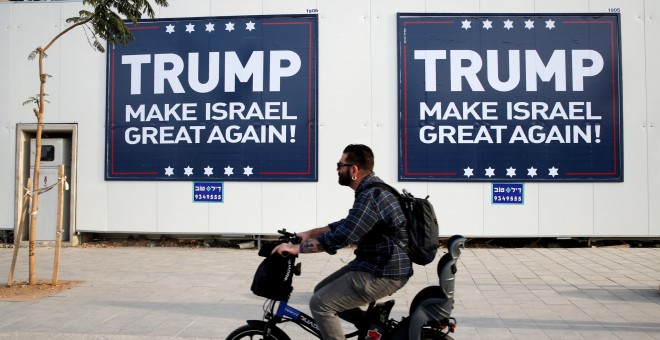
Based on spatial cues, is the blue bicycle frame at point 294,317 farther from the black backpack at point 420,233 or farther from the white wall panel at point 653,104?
the white wall panel at point 653,104

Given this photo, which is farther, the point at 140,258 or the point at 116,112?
the point at 116,112

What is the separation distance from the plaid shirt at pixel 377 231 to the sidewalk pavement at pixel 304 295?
2424mm

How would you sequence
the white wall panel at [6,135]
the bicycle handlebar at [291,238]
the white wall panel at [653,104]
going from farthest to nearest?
1. the white wall panel at [6,135]
2. the white wall panel at [653,104]
3. the bicycle handlebar at [291,238]

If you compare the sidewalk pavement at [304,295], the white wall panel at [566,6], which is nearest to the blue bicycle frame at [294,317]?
the sidewalk pavement at [304,295]

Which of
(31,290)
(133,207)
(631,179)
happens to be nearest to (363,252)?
(31,290)

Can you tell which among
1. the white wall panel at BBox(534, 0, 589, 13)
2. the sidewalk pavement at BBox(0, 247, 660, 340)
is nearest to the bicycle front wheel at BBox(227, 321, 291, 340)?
the sidewalk pavement at BBox(0, 247, 660, 340)

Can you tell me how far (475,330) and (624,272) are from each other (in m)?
4.59

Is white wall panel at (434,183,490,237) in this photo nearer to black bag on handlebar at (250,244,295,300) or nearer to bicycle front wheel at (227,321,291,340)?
bicycle front wheel at (227,321,291,340)

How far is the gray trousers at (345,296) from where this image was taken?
3479mm

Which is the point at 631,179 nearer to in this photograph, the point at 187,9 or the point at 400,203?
the point at 400,203

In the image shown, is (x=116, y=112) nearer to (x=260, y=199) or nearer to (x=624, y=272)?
(x=260, y=199)

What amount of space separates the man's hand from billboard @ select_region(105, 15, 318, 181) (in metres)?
8.38

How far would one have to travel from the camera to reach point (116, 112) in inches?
486

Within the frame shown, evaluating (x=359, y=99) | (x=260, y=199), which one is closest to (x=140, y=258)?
(x=260, y=199)
